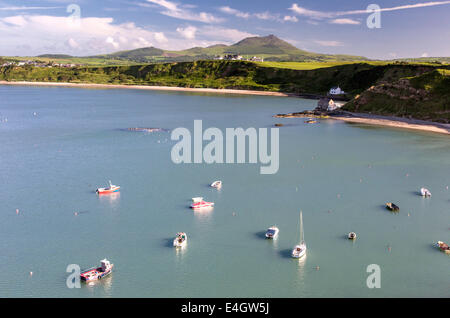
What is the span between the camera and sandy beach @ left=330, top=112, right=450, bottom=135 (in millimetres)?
125188

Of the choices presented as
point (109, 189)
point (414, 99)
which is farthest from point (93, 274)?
point (414, 99)

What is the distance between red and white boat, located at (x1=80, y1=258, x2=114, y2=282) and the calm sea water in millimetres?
872

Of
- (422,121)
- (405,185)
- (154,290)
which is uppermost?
(422,121)

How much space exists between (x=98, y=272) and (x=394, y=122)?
126m

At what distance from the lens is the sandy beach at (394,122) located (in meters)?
125

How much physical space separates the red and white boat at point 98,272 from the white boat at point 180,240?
8.36 meters

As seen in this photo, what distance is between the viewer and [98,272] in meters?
39.4

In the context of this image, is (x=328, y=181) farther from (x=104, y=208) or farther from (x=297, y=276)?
(x=104, y=208)

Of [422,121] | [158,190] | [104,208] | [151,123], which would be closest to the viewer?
[104,208]

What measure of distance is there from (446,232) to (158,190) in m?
45.9

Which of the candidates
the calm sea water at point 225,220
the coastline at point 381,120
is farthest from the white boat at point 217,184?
the coastline at point 381,120

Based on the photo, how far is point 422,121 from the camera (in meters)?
133

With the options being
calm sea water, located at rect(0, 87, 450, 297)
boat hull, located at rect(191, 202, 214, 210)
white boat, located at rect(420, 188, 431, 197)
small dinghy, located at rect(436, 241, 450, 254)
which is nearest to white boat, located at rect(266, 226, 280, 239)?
calm sea water, located at rect(0, 87, 450, 297)

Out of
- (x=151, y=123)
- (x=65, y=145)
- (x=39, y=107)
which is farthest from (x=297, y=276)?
(x=39, y=107)
